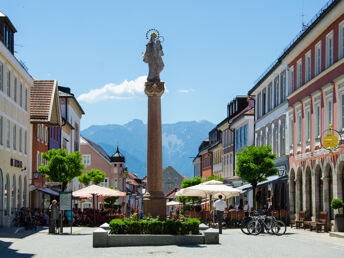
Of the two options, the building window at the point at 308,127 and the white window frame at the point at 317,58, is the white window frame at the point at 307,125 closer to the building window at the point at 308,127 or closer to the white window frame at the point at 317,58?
the building window at the point at 308,127

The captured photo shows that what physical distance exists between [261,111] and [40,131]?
1656cm

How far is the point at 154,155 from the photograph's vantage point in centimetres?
2392

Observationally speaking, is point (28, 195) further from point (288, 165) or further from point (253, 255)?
point (253, 255)

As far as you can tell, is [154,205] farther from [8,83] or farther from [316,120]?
[8,83]

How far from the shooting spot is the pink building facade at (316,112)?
103 feet

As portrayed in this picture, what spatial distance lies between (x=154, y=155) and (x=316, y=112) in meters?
14.6

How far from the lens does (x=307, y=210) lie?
123 ft

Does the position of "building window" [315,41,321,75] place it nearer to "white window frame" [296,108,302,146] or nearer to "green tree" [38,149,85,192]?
"white window frame" [296,108,302,146]

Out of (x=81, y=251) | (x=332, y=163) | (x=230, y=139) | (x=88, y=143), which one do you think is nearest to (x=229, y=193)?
(x=332, y=163)

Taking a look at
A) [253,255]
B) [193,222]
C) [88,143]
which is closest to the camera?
[253,255]

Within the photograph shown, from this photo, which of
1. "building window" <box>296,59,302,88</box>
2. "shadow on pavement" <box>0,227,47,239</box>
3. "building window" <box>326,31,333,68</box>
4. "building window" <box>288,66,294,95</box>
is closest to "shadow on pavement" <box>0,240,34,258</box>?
"shadow on pavement" <box>0,227,47,239</box>

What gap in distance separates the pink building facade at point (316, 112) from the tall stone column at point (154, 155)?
10.1 metres

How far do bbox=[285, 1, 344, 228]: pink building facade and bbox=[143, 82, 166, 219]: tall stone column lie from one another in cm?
1014

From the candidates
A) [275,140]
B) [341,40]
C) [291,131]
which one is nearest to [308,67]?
[291,131]
